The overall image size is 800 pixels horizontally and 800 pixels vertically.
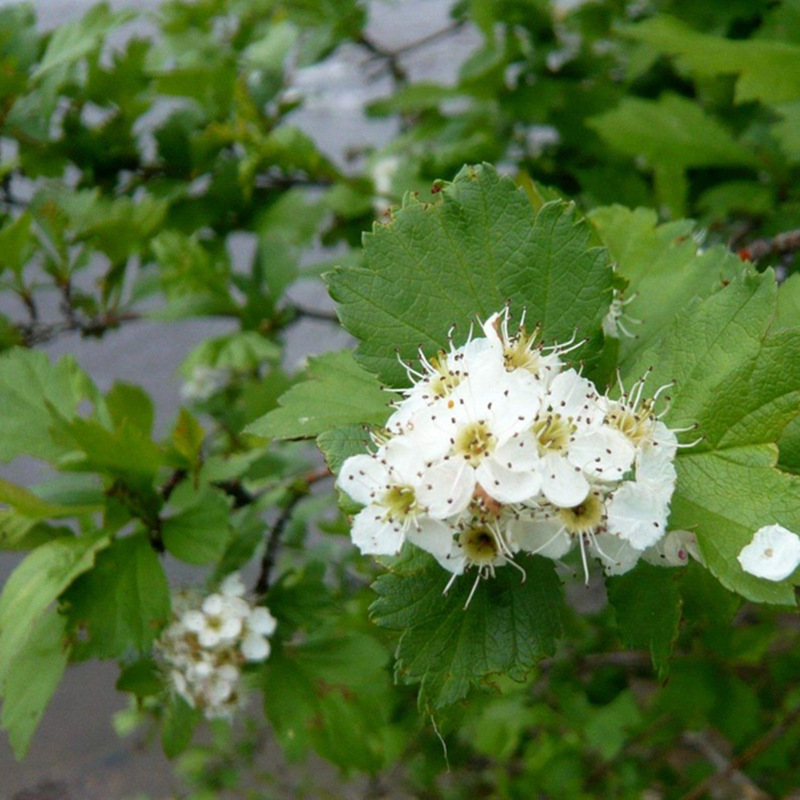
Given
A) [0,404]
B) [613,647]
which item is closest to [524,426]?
[0,404]

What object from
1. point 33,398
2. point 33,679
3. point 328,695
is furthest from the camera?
point 328,695

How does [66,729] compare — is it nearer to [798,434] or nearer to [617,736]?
[617,736]

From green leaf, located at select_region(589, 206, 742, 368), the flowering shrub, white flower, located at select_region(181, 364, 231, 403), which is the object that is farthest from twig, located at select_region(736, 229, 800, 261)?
white flower, located at select_region(181, 364, 231, 403)

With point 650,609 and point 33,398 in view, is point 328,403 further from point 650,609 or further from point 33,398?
point 33,398

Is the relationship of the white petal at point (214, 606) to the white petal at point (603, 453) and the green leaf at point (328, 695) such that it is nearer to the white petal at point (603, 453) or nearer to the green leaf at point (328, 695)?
the green leaf at point (328, 695)

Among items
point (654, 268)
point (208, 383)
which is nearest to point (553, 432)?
point (654, 268)
